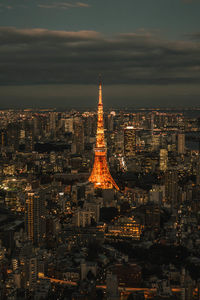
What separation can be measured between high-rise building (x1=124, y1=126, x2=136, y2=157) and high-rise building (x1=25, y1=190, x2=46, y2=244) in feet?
38.1

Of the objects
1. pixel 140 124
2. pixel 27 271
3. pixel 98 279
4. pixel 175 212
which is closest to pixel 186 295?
pixel 98 279

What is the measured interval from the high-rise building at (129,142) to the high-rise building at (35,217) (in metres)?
11.6

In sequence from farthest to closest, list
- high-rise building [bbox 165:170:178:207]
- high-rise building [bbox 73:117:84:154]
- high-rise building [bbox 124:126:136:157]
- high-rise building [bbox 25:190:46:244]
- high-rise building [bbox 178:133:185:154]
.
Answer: high-rise building [bbox 178:133:185:154] → high-rise building [bbox 73:117:84:154] → high-rise building [bbox 124:126:136:157] → high-rise building [bbox 165:170:178:207] → high-rise building [bbox 25:190:46:244]

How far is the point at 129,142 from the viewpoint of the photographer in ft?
73.2

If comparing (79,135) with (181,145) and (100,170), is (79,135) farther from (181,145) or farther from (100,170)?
(100,170)

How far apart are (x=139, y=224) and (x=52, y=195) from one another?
3.38 meters

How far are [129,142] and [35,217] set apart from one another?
1331 centimetres

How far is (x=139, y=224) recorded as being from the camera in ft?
31.0

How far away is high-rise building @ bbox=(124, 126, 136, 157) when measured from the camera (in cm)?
2156

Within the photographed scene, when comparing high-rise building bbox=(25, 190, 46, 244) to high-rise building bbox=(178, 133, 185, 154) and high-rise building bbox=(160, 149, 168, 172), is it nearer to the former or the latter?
high-rise building bbox=(160, 149, 168, 172)

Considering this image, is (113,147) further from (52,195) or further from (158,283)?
(158,283)

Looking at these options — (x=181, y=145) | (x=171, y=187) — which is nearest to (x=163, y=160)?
(x=181, y=145)

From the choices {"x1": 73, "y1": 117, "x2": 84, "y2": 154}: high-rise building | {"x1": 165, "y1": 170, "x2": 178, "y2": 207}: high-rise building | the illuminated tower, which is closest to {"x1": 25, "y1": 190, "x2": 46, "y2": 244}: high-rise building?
{"x1": 165, "y1": 170, "x2": 178, "y2": 207}: high-rise building

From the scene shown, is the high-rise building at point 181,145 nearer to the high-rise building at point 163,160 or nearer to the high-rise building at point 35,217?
the high-rise building at point 163,160
